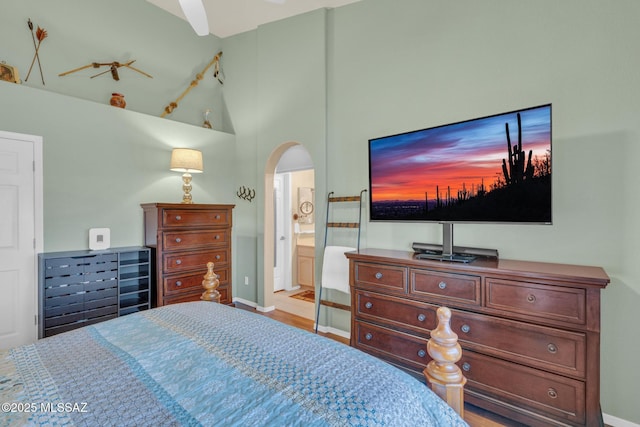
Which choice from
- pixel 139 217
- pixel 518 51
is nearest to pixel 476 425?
pixel 518 51

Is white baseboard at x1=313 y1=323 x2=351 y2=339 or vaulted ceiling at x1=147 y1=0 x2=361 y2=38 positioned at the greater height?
vaulted ceiling at x1=147 y1=0 x2=361 y2=38

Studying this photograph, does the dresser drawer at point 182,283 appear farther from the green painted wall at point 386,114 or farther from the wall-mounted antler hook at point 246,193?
the wall-mounted antler hook at point 246,193

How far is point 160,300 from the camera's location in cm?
319

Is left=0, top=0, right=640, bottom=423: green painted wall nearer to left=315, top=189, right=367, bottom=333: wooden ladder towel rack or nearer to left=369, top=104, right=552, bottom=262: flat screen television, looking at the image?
left=315, top=189, right=367, bottom=333: wooden ladder towel rack

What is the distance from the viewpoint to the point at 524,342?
1.79 m

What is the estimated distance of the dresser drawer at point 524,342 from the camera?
1.64m

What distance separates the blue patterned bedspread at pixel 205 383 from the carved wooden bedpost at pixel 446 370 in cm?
13

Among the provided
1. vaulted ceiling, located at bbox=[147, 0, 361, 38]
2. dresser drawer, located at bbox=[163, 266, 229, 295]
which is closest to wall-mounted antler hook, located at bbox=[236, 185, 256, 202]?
dresser drawer, located at bbox=[163, 266, 229, 295]

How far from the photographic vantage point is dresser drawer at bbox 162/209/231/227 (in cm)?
327

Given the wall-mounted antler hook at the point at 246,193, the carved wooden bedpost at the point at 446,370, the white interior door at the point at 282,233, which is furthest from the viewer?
the white interior door at the point at 282,233

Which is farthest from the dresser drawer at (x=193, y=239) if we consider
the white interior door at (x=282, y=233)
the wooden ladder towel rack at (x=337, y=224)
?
the white interior door at (x=282, y=233)

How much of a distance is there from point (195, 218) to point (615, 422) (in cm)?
379

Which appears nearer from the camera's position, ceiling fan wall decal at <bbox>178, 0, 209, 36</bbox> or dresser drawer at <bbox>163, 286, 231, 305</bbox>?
ceiling fan wall decal at <bbox>178, 0, 209, 36</bbox>

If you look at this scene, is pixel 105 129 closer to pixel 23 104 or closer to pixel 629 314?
pixel 23 104
